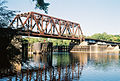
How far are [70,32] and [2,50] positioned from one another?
280ft

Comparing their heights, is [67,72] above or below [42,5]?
below

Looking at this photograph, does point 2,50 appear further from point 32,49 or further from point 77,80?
point 32,49

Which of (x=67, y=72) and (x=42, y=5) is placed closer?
(x=42, y=5)

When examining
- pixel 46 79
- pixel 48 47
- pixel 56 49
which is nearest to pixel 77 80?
pixel 46 79

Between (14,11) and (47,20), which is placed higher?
(47,20)

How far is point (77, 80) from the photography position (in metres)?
17.1

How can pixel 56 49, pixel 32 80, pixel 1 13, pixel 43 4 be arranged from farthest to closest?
1. pixel 56 49
2. pixel 32 80
3. pixel 43 4
4. pixel 1 13

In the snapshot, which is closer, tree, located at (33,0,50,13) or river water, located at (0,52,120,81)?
tree, located at (33,0,50,13)

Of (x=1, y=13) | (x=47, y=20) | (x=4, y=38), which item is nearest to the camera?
(x=1, y=13)

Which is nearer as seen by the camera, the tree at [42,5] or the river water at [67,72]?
the tree at [42,5]

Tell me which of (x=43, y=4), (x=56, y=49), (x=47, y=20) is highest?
(x=47, y=20)

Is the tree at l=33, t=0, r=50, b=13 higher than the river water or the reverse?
higher

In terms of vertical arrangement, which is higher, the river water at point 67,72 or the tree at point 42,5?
the tree at point 42,5

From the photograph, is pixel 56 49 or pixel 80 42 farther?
pixel 56 49
